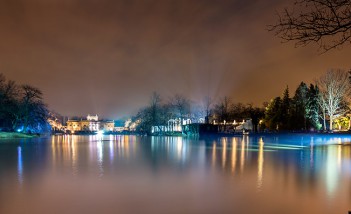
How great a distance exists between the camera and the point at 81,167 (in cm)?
1675

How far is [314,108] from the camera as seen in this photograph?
68.9 metres

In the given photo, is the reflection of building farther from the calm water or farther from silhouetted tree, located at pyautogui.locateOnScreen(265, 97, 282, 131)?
the calm water

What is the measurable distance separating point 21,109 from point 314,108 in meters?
59.6

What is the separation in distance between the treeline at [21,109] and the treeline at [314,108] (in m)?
52.3

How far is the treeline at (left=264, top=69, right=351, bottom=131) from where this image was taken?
189 ft

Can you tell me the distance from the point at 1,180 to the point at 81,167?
4370 mm

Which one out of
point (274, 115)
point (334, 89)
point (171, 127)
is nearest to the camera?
point (334, 89)

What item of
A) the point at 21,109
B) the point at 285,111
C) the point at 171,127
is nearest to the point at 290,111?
the point at 285,111

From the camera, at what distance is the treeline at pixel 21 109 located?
67.9 metres

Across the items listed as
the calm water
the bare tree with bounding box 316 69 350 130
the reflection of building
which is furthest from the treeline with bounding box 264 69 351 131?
the calm water

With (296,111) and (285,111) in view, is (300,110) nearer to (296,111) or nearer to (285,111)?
(296,111)

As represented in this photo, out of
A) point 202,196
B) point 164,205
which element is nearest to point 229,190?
point 202,196

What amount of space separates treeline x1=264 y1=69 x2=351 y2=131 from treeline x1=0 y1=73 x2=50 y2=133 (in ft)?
172

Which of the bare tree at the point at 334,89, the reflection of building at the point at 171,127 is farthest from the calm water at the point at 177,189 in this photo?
the reflection of building at the point at 171,127
